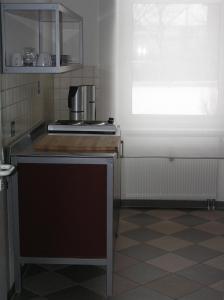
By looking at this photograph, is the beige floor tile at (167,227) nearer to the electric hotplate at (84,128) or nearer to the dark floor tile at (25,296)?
the electric hotplate at (84,128)

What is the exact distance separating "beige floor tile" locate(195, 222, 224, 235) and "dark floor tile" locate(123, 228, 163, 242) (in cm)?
41

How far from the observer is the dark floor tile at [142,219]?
4488 mm

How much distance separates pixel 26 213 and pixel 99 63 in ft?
6.59

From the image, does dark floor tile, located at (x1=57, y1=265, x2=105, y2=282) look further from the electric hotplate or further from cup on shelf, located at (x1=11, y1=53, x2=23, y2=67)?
cup on shelf, located at (x1=11, y1=53, x2=23, y2=67)

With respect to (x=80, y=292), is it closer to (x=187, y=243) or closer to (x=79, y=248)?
(x=79, y=248)

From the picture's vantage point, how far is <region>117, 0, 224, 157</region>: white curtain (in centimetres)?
457

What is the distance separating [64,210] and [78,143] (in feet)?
1.59

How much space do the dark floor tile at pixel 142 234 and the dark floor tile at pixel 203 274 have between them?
63 centimetres

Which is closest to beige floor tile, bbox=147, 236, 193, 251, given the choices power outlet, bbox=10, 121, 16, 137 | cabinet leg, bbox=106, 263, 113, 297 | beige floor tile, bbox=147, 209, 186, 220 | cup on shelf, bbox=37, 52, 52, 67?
beige floor tile, bbox=147, 209, 186, 220

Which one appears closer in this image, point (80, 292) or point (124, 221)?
point (80, 292)

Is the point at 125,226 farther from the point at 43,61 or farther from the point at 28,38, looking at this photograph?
the point at 43,61

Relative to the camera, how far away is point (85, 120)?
13.9 ft

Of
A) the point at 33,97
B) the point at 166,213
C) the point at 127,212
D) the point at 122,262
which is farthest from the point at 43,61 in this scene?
the point at 166,213

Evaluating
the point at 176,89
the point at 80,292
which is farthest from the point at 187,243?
the point at 176,89
